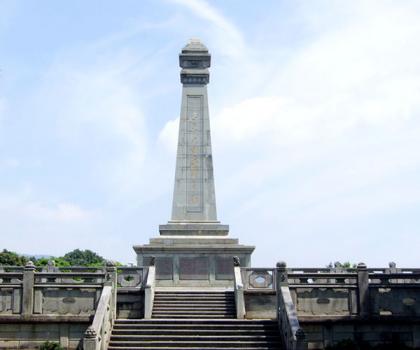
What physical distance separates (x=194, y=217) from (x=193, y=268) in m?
2.63

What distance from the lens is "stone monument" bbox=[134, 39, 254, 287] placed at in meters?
27.5

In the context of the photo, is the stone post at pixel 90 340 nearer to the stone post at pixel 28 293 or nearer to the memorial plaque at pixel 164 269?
the stone post at pixel 28 293

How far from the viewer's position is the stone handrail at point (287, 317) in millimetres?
16812

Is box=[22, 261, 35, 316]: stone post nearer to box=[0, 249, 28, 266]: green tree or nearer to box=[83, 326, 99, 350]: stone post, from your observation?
box=[83, 326, 99, 350]: stone post

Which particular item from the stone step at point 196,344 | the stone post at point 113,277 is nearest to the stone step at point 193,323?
the stone post at point 113,277

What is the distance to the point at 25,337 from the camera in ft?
63.9

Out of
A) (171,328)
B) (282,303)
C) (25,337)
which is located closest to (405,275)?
(282,303)

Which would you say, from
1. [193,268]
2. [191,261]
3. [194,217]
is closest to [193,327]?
[193,268]

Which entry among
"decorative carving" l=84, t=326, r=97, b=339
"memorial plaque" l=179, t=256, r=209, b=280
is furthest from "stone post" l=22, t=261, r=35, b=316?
"memorial plaque" l=179, t=256, r=209, b=280

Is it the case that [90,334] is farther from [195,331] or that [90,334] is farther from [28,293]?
[28,293]

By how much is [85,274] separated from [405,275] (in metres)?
9.67

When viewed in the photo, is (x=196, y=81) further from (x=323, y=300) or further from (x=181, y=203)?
(x=323, y=300)

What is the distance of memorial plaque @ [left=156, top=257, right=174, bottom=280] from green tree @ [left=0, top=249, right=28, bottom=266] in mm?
27026

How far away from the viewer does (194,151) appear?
2988 centimetres
